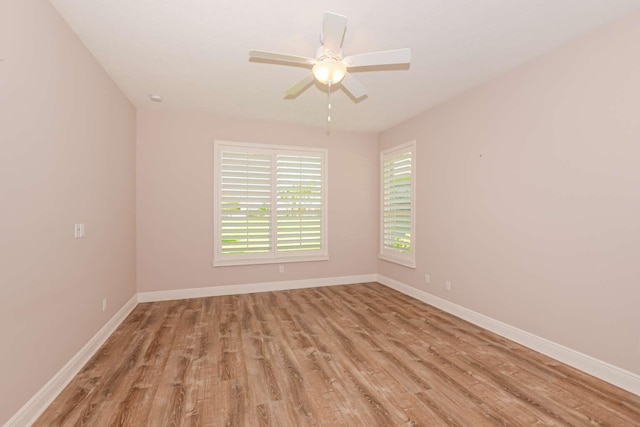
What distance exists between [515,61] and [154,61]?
11.8 ft

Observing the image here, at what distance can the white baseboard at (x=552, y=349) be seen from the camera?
7.32 ft

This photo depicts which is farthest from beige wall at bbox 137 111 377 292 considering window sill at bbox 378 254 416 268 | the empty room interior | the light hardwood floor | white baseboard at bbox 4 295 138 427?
white baseboard at bbox 4 295 138 427

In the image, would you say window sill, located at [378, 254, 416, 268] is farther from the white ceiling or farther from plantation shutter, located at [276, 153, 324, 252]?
the white ceiling

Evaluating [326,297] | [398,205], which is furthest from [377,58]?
[326,297]

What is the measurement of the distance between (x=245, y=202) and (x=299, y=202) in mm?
914

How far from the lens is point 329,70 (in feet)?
7.36

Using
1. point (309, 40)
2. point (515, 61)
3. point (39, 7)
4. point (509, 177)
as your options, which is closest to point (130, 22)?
point (39, 7)

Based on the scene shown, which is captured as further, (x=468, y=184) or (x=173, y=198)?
(x=173, y=198)

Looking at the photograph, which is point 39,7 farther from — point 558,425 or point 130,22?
point 558,425

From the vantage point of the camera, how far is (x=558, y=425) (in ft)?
6.04

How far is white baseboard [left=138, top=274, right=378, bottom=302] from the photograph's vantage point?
4.39 metres

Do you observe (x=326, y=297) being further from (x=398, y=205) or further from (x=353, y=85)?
(x=353, y=85)

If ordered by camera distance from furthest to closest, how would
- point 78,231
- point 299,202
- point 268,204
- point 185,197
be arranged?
point 299,202, point 268,204, point 185,197, point 78,231

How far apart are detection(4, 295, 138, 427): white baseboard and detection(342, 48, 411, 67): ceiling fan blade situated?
3107 mm
